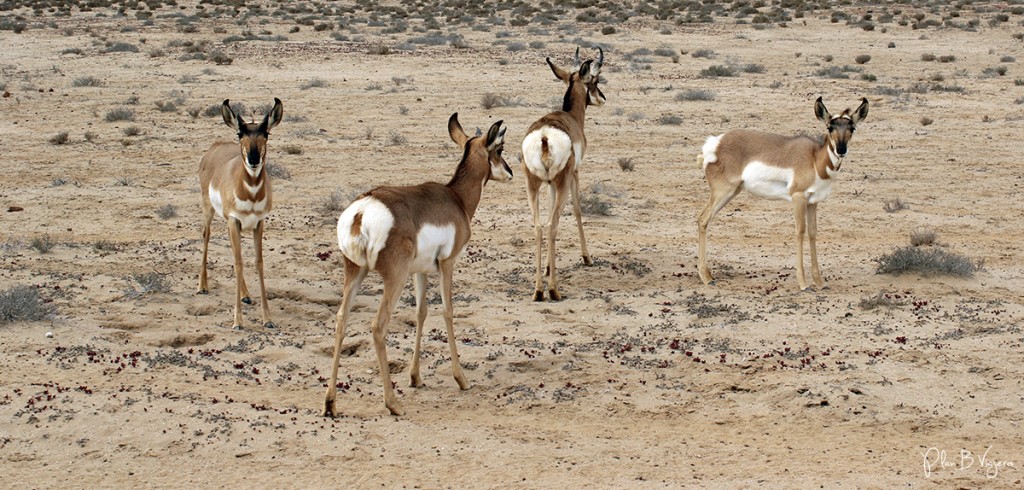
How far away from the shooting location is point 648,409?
8.06 m

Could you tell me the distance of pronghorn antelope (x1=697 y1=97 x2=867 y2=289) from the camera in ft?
35.9

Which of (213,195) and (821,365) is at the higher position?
(213,195)

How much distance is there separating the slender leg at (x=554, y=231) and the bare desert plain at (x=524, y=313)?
0.73 ft

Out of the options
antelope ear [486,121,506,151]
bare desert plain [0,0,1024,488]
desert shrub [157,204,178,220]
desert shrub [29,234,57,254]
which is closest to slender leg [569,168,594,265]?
bare desert plain [0,0,1024,488]

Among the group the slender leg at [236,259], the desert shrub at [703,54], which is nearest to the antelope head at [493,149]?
the slender leg at [236,259]

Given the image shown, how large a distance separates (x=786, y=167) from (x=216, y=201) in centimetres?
579

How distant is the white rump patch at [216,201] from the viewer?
1033 centimetres

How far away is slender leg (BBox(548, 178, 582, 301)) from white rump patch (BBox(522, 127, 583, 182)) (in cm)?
19

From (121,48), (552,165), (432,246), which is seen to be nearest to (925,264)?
(552,165)

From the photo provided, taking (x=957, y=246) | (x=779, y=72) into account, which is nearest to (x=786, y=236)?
(x=957, y=246)

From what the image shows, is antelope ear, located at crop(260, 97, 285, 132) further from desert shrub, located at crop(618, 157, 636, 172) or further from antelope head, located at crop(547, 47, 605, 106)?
desert shrub, located at crop(618, 157, 636, 172)

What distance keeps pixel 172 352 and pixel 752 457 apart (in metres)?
4.86

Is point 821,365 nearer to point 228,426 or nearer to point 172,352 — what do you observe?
point 228,426

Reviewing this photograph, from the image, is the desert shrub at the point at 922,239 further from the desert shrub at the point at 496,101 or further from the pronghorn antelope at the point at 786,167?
the desert shrub at the point at 496,101
